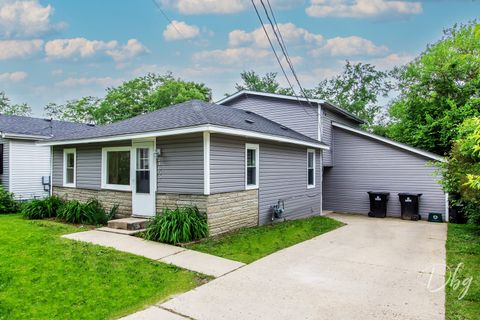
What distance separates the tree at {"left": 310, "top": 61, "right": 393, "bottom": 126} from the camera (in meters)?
31.1

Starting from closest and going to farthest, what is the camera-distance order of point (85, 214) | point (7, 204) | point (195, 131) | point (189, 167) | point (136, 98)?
1. point (195, 131)
2. point (189, 167)
3. point (85, 214)
4. point (7, 204)
5. point (136, 98)

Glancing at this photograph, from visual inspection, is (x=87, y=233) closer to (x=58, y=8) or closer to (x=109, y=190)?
(x=109, y=190)

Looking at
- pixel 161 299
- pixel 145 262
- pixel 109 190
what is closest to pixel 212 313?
pixel 161 299

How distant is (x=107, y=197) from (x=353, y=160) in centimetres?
960

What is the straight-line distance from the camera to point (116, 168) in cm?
930

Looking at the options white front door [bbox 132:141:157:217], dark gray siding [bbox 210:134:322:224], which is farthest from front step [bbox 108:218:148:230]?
dark gray siding [bbox 210:134:322:224]

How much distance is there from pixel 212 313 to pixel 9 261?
12.7 ft

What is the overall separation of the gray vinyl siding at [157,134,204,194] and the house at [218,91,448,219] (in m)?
6.15

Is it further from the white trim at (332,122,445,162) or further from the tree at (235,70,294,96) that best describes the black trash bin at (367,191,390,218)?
the tree at (235,70,294,96)

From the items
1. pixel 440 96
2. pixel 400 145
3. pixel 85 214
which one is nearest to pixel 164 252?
pixel 85 214

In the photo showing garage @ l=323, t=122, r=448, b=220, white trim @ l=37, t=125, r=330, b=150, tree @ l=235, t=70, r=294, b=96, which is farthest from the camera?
tree @ l=235, t=70, r=294, b=96

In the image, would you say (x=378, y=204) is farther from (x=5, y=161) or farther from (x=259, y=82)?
(x=259, y=82)

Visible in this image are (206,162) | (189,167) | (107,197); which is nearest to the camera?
(206,162)

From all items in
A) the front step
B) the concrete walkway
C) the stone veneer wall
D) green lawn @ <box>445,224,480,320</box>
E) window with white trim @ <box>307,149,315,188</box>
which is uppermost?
window with white trim @ <box>307,149,315,188</box>
